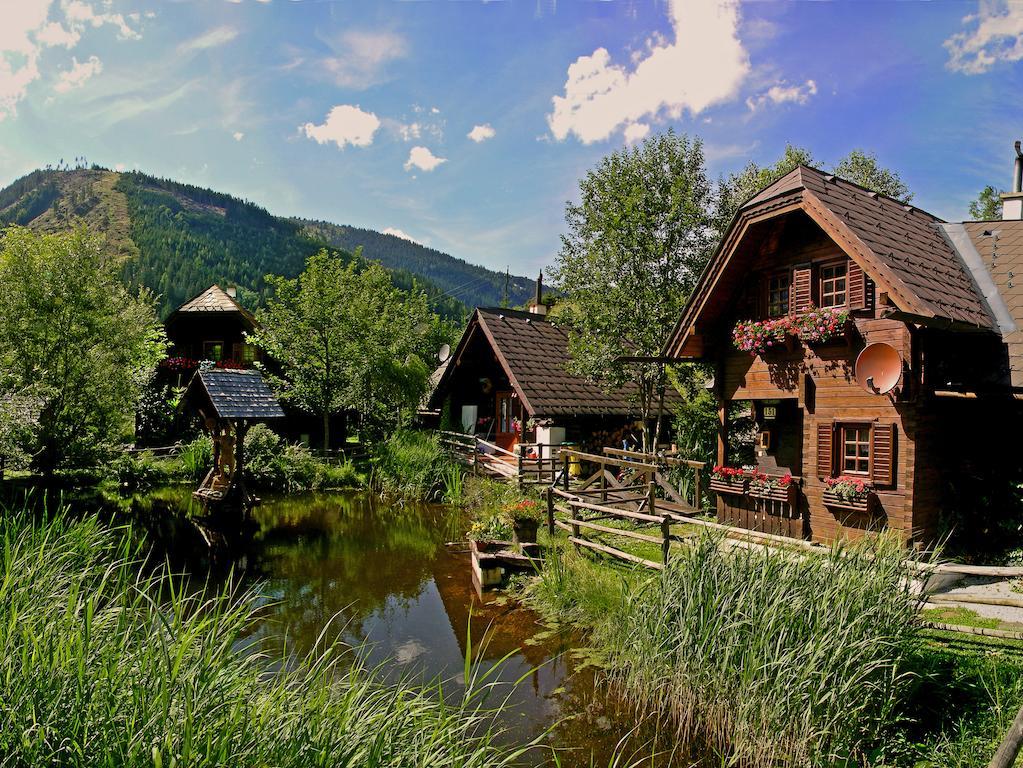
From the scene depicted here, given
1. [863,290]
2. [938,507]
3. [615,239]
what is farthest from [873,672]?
[615,239]

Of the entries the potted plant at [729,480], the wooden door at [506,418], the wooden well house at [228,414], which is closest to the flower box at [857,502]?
the potted plant at [729,480]

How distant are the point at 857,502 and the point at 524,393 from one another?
368 inches

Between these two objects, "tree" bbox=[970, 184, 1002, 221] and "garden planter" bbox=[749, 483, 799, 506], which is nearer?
"garden planter" bbox=[749, 483, 799, 506]

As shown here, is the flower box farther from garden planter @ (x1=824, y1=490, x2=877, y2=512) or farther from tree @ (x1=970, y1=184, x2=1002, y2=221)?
tree @ (x1=970, y1=184, x2=1002, y2=221)

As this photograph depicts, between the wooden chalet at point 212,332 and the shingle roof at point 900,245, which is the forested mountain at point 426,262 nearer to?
the wooden chalet at point 212,332

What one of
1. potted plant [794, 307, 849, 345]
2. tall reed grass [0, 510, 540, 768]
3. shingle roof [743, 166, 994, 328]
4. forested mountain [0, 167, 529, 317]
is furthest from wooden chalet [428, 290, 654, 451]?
forested mountain [0, 167, 529, 317]

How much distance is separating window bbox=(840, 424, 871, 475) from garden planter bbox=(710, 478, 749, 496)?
5.69ft

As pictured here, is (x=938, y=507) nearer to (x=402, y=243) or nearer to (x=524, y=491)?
(x=524, y=491)

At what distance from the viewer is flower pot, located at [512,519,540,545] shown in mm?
10391

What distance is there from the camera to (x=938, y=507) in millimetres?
9789

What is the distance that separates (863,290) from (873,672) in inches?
272

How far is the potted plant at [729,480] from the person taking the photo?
1145 centimetres

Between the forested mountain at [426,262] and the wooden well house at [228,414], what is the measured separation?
111757 millimetres

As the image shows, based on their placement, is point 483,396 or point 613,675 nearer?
point 613,675
